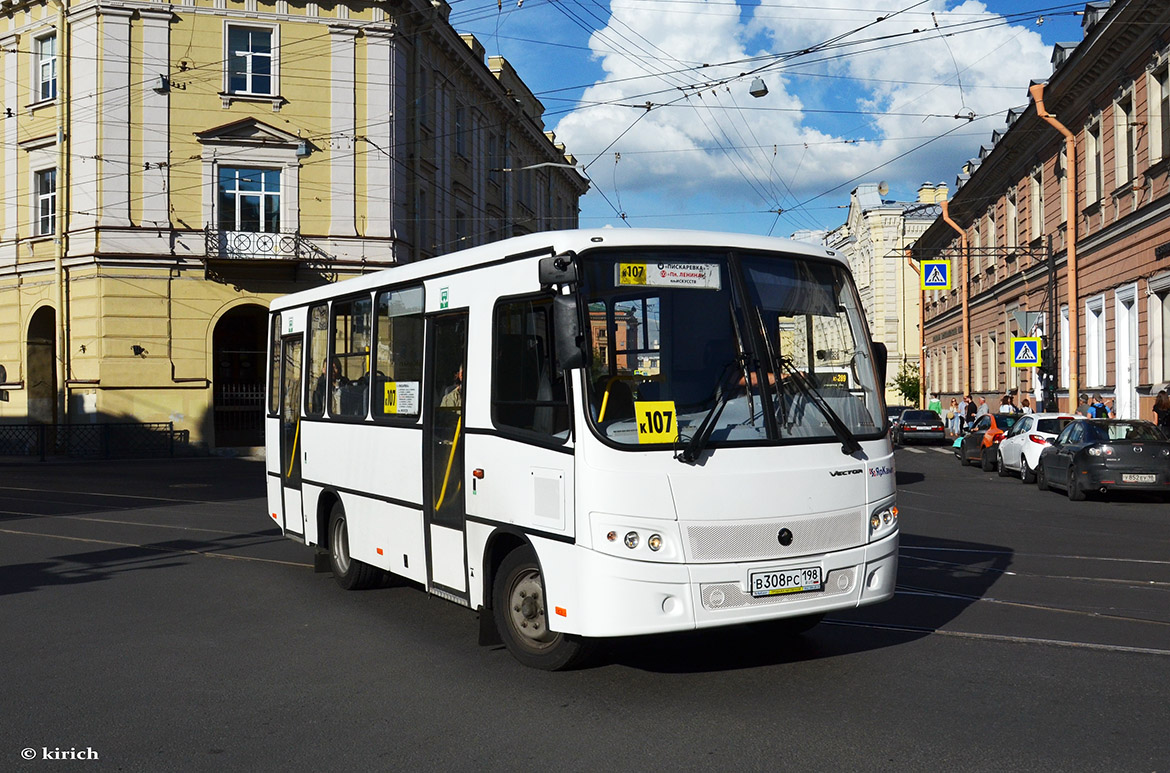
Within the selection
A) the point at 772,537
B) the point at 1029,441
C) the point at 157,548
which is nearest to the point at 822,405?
the point at 772,537

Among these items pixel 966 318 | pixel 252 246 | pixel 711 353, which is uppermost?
pixel 252 246

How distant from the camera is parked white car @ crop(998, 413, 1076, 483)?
23.7 m

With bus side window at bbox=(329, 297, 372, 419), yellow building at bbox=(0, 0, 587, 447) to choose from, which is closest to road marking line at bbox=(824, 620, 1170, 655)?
bus side window at bbox=(329, 297, 372, 419)

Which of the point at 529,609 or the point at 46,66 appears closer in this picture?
the point at 529,609

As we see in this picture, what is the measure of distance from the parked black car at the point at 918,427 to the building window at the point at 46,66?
3042 cm

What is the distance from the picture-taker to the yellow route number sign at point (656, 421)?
6.39 metres

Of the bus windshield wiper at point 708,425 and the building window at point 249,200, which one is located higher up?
the building window at point 249,200

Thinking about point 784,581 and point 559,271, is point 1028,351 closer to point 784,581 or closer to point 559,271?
point 784,581

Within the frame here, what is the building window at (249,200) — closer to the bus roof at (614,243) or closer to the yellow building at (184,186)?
the yellow building at (184,186)

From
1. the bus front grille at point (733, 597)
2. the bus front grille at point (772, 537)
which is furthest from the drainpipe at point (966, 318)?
the bus front grille at point (733, 597)

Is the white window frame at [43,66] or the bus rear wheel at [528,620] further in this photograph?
the white window frame at [43,66]

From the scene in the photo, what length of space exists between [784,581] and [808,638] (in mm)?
1503

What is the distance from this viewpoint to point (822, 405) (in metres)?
6.95

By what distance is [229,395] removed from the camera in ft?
112
